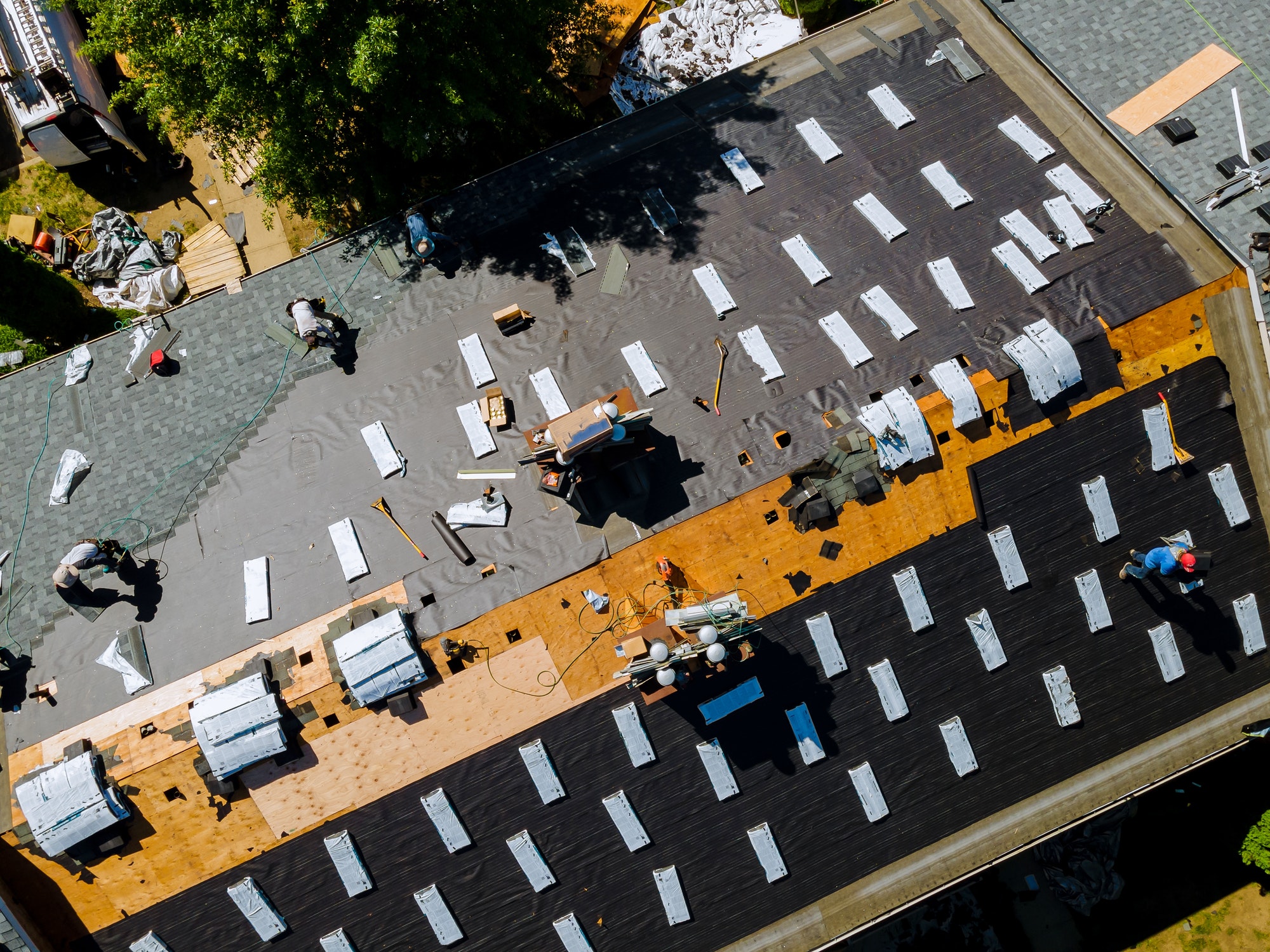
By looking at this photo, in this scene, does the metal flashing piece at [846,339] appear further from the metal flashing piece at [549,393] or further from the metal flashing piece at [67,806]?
the metal flashing piece at [67,806]

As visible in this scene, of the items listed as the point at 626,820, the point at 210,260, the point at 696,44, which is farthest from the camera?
the point at 696,44

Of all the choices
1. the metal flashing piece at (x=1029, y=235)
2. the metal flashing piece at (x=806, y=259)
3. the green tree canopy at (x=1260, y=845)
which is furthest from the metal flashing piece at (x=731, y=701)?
the green tree canopy at (x=1260, y=845)

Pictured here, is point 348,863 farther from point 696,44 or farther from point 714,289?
point 696,44

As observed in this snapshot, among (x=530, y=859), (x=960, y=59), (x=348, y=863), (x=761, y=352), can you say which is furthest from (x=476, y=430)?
(x=960, y=59)

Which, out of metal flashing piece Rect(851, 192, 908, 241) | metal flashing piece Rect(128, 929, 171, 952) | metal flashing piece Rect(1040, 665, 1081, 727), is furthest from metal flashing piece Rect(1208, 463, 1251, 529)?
metal flashing piece Rect(128, 929, 171, 952)

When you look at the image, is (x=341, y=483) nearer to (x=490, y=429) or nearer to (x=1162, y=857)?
(x=490, y=429)

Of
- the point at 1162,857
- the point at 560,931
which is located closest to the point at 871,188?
the point at 560,931
